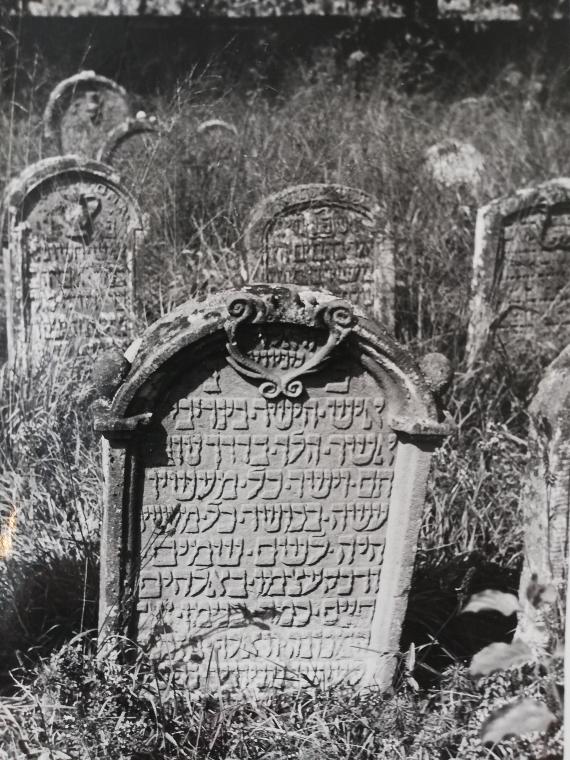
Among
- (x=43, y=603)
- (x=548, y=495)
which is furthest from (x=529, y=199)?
(x=43, y=603)

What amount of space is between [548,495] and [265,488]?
95 cm

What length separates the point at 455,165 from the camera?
7.19 meters

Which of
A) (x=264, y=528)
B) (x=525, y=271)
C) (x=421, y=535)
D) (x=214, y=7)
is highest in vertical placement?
(x=214, y=7)

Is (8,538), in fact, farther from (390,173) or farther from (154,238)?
(390,173)

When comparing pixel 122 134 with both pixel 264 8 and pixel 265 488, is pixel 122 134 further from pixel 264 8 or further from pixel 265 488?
pixel 265 488

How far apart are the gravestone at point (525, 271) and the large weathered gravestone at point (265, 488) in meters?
2.37

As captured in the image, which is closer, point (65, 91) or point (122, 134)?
point (122, 134)

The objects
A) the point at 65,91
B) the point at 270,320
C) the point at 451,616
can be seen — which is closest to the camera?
the point at 270,320

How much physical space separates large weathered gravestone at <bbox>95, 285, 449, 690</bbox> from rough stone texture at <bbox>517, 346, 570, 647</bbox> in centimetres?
41

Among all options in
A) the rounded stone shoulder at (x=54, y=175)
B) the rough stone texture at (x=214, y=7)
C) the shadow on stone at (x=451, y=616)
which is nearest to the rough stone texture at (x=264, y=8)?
the rough stone texture at (x=214, y=7)

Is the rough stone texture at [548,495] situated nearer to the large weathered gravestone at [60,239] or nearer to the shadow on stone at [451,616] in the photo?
the shadow on stone at [451,616]

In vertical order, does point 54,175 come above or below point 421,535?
above

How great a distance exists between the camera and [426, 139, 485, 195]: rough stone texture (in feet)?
22.6

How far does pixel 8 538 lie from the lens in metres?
3.41
